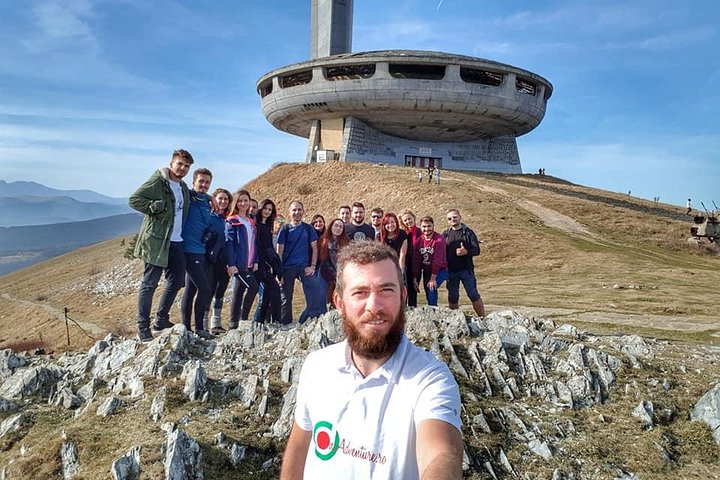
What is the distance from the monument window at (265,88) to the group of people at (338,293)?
40.1m

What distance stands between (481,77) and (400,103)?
7465mm

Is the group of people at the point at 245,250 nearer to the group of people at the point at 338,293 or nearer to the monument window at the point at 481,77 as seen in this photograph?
the group of people at the point at 338,293

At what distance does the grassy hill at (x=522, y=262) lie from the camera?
12211mm

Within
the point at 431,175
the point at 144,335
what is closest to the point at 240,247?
the point at 144,335

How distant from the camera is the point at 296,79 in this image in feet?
141

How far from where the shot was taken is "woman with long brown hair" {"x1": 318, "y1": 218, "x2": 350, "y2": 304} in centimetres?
866

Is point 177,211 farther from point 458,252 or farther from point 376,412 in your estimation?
point 376,412

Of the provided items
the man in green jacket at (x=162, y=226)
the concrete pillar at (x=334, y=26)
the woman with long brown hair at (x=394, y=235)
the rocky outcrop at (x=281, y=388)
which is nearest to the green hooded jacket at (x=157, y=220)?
the man in green jacket at (x=162, y=226)

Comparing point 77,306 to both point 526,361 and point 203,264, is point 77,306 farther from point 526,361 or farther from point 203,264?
point 526,361

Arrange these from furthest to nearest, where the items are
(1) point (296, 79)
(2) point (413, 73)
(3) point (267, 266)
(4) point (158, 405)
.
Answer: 1. (1) point (296, 79)
2. (2) point (413, 73)
3. (3) point (267, 266)
4. (4) point (158, 405)

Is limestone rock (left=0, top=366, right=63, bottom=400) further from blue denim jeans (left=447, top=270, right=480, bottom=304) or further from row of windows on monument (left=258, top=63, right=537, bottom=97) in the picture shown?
row of windows on monument (left=258, top=63, right=537, bottom=97)

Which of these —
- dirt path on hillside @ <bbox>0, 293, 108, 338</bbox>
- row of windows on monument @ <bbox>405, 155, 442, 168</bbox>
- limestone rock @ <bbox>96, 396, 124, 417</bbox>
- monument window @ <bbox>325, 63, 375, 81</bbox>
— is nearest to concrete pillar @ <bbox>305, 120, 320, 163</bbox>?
monument window @ <bbox>325, 63, 375, 81</bbox>

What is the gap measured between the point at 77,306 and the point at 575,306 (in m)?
19.8

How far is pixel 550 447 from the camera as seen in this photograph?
4.82m
